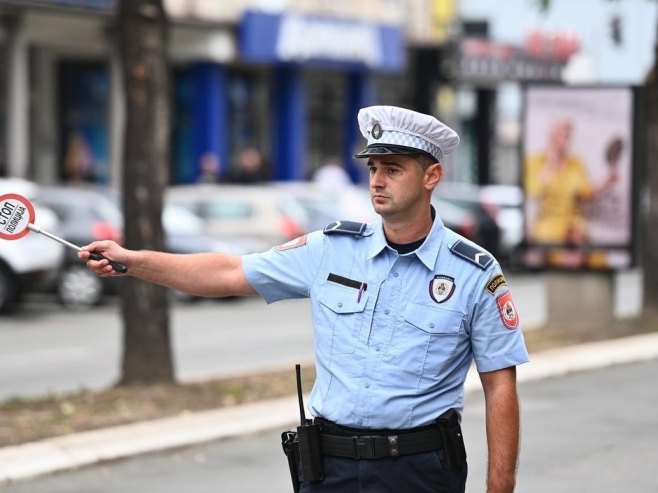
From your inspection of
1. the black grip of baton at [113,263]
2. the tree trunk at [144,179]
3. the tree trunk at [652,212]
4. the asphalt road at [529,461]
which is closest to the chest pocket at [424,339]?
the black grip of baton at [113,263]

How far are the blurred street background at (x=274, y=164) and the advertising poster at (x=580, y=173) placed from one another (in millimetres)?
23

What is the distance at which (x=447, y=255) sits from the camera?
173 inches

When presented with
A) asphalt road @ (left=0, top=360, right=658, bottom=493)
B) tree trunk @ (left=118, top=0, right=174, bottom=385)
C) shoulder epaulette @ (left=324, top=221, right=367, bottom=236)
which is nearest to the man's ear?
shoulder epaulette @ (left=324, top=221, right=367, bottom=236)

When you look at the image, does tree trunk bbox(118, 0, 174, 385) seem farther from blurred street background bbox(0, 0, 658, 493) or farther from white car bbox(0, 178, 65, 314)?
white car bbox(0, 178, 65, 314)

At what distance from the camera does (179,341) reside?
1681 cm

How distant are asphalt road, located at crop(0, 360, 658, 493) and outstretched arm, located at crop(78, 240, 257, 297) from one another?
3794mm

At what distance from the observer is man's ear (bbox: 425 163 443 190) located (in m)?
4.39

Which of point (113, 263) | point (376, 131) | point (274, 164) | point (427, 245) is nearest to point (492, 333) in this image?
point (427, 245)

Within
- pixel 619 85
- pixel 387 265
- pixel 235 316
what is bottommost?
pixel 235 316

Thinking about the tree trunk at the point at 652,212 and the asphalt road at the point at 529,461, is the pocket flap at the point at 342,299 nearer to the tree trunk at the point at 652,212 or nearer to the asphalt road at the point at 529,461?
the asphalt road at the point at 529,461

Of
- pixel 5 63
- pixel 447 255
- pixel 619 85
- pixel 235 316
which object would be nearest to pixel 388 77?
pixel 5 63

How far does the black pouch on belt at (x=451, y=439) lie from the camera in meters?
4.33

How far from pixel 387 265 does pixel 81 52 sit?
101 feet

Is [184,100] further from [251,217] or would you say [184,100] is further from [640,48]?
[640,48]
